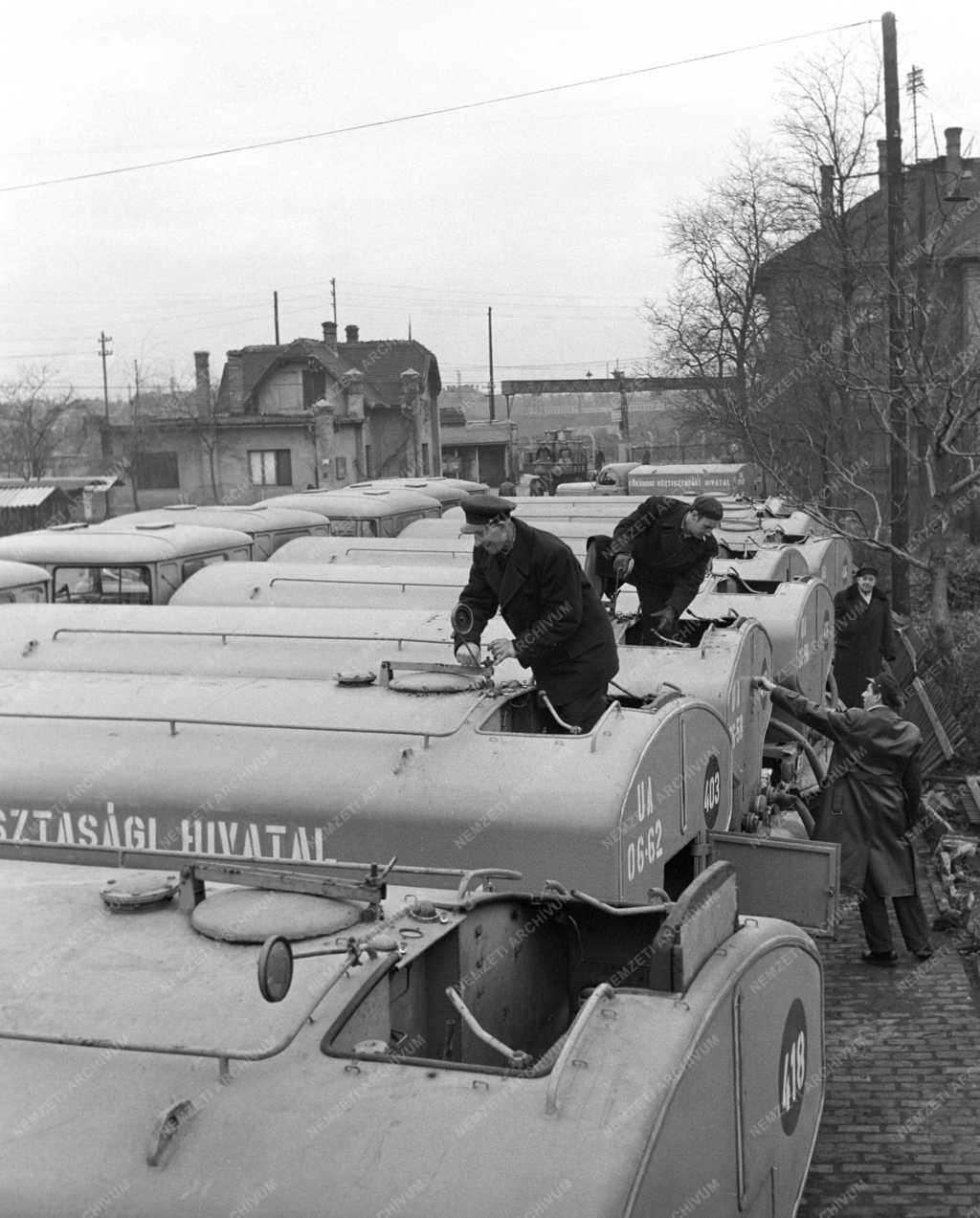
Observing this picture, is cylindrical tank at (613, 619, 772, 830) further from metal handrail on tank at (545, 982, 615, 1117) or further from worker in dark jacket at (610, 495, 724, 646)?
metal handrail on tank at (545, 982, 615, 1117)

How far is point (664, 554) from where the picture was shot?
9320 mm

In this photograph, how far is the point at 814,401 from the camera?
2812 cm

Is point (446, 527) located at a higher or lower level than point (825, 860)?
higher

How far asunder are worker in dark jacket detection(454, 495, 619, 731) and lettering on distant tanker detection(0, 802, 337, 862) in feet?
4.46

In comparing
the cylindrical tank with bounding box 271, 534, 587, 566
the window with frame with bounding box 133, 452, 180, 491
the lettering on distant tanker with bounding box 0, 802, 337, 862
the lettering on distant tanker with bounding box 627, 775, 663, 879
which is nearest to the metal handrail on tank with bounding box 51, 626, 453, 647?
the lettering on distant tanker with bounding box 0, 802, 337, 862

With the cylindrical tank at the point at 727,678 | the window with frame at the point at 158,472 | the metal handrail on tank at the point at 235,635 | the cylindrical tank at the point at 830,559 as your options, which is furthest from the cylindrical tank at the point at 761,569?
the window with frame at the point at 158,472

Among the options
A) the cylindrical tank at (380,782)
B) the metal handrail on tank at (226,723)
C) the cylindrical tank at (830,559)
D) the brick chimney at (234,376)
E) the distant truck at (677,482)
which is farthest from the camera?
the brick chimney at (234,376)

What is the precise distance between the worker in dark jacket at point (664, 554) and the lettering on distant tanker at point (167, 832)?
348 cm

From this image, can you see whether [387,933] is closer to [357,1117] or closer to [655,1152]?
[357,1117]

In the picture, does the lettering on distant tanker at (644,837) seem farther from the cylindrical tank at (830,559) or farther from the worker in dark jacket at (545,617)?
the cylindrical tank at (830,559)

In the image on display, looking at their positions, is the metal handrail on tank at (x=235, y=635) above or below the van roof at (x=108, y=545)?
below

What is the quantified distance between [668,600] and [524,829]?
3.62 meters

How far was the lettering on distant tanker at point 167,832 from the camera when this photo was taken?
20.5 ft

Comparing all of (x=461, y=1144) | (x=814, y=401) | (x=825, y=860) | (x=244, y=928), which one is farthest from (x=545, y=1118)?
(x=814, y=401)
